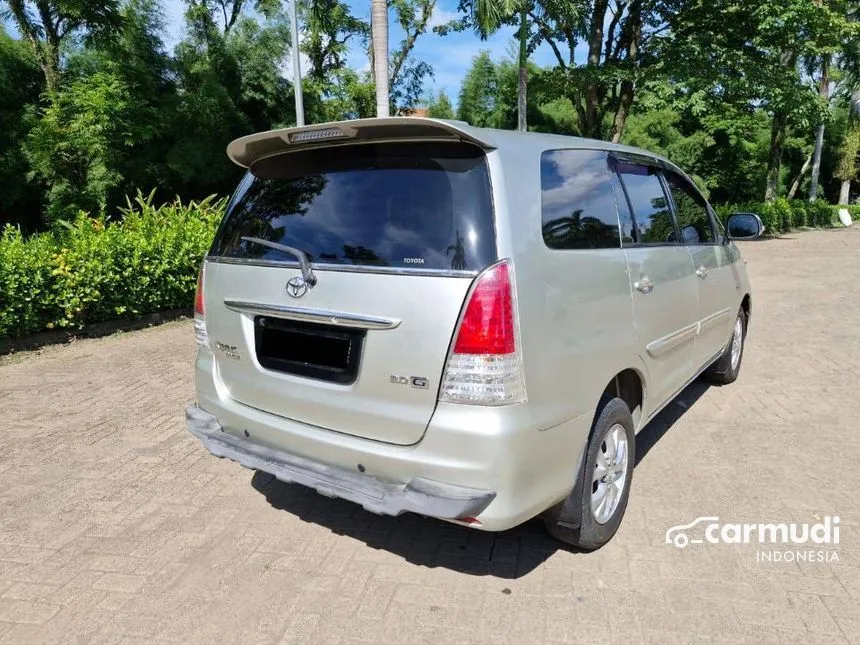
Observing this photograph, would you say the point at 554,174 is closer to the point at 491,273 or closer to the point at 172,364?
the point at 491,273

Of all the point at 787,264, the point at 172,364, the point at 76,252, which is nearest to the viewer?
the point at 172,364

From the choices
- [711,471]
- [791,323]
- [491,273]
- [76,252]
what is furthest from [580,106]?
[491,273]

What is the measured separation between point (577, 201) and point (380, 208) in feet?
3.08

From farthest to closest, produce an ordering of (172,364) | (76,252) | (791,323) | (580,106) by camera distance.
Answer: (580,106)
(791,323)
(76,252)
(172,364)

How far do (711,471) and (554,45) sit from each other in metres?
19.8

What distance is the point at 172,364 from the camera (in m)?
6.16

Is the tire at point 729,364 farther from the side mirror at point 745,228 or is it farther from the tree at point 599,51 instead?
the tree at point 599,51

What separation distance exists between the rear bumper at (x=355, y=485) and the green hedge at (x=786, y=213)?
1998cm

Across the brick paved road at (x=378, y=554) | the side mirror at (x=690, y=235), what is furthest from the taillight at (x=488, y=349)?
the side mirror at (x=690, y=235)

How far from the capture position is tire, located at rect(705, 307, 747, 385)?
5.23m

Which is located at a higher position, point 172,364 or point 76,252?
point 76,252

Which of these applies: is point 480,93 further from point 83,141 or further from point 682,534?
point 682,534

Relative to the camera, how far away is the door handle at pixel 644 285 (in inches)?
119

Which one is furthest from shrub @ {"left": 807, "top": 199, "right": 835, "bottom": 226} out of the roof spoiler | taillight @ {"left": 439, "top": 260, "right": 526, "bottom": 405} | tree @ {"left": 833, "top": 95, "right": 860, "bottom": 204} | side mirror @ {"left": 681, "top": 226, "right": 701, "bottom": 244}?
taillight @ {"left": 439, "top": 260, "right": 526, "bottom": 405}
